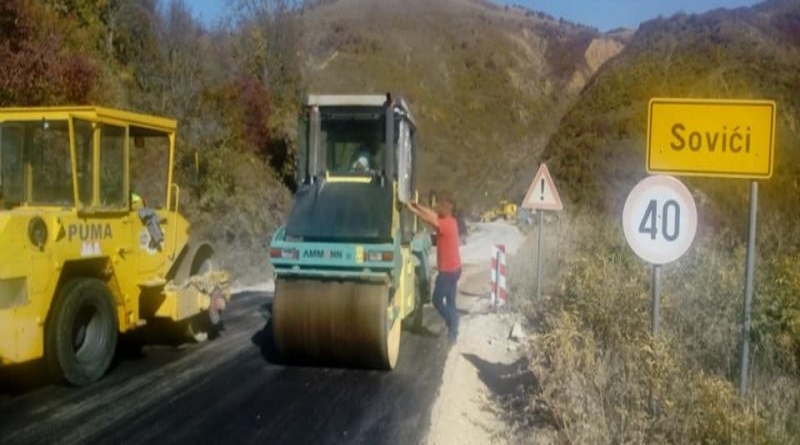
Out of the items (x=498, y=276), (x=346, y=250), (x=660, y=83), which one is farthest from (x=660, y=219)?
(x=660, y=83)

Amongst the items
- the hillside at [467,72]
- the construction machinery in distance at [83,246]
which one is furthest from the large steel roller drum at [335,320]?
the hillside at [467,72]

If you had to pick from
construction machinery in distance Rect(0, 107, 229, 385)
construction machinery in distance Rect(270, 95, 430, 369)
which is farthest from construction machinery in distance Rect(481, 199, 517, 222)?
construction machinery in distance Rect(0, 107, 229, 385)

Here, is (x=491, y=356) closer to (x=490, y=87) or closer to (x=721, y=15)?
(x=721, y=15)

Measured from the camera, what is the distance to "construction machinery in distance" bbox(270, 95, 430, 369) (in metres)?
9.62

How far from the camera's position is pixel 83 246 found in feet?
28.9

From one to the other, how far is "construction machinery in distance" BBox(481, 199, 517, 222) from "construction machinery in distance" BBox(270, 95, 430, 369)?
47681 mm

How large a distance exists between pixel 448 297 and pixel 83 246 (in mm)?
Result: 4988

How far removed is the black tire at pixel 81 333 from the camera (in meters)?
8.44

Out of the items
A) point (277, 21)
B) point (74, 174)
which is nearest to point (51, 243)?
point (74, 174)

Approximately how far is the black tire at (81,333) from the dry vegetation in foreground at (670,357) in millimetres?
4229

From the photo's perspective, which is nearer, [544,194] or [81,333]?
[81,333]

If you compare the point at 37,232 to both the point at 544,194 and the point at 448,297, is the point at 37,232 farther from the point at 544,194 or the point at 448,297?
the point at 544,194

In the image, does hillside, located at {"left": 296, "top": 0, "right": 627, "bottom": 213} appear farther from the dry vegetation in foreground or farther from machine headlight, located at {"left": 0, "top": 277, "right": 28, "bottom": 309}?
machine headlight, located at {"left": 0, "top": 277, "right": 28, "bottom": 309}

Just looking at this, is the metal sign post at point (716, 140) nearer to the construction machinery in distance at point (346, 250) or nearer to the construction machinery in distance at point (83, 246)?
the construction machinery in distance at point (346, 250)
